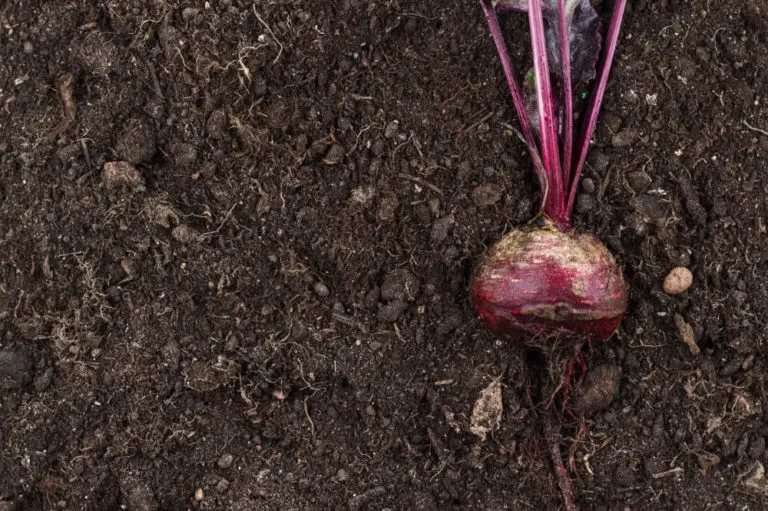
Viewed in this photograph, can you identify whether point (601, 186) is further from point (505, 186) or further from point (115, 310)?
point (115, 310)

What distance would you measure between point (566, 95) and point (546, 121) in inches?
3.7

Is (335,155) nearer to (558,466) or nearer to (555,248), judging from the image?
(555,248)

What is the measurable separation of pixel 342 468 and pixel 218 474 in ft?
1.09

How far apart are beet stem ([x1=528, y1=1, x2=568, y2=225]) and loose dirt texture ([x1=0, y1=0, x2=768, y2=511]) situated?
0.30ft

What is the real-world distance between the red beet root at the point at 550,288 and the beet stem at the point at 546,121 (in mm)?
72

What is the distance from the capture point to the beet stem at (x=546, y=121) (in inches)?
75.7

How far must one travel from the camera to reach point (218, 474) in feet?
6.71

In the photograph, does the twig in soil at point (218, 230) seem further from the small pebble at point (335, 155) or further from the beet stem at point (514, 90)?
the beet stem at point (514, 90)

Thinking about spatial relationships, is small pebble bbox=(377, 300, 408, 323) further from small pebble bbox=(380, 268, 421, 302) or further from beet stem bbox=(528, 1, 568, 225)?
beet stem bbox=(528, 1, 568, 225)

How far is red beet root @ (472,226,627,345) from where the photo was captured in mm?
1843

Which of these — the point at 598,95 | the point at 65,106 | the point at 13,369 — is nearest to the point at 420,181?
the point at 598,95

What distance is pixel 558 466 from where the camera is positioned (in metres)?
2.03

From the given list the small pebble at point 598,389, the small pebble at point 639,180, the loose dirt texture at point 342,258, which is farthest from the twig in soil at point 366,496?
the small pebble at point 639,180

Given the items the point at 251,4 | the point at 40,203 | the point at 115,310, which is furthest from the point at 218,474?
the point at 251,4
